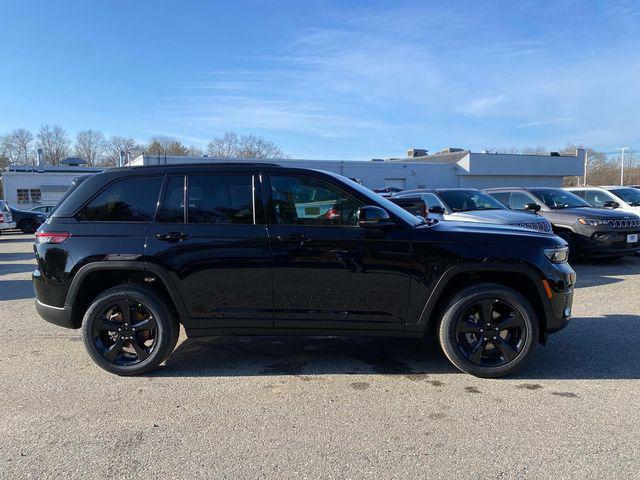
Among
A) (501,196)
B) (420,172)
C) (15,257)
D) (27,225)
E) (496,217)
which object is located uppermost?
(420,172)

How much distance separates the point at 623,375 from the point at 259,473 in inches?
129

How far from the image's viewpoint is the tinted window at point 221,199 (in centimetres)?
412

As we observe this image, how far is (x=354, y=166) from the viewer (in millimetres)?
41562

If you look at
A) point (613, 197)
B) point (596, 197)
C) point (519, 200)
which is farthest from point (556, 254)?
point (596, 197)

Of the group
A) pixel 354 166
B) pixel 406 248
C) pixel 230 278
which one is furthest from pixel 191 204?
pixel 354 166

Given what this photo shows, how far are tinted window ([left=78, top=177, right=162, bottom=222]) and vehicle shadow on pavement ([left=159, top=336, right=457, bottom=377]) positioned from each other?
148 cm

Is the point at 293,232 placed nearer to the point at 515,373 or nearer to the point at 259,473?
the point at 259,473

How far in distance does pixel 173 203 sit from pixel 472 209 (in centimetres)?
714

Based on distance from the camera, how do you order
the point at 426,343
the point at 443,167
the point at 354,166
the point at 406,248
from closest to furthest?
the point at 406,248, the point at 426,343, the point at 354,166, the point at 443,167

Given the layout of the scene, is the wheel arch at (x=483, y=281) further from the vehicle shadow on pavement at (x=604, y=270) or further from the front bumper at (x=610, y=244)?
the front bumper at (x=610, y=244)

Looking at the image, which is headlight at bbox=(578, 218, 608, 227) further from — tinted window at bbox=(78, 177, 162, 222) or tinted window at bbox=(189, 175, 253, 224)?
tinted window at bbox=(78, 177, 162, 222)

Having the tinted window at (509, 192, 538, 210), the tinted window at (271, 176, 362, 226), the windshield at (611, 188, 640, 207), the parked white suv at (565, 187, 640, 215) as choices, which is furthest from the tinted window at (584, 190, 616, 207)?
the tinted window at (271, 176, 362, 226)

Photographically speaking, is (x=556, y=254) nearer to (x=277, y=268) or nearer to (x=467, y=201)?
(x=277, y=268)

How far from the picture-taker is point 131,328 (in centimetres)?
418
